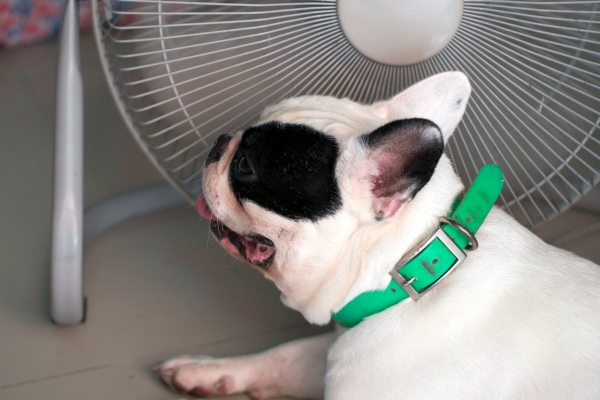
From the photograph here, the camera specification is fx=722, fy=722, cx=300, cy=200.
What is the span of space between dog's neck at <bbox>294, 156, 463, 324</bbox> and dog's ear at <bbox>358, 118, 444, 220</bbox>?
5 centimetres

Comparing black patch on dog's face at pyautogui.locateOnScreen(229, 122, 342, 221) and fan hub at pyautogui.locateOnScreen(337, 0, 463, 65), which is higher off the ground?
fan hub at pyautogui.locateOnScreen(337, 0, 463, 65)

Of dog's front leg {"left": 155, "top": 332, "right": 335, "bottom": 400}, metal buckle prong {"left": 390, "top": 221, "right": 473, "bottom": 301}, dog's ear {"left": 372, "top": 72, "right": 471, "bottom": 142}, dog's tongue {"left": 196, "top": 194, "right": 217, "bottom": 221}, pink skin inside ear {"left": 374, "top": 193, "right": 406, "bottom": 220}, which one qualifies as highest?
dog's ear {"left": 372, "top": 72, "right": 471, "bottom": 142}

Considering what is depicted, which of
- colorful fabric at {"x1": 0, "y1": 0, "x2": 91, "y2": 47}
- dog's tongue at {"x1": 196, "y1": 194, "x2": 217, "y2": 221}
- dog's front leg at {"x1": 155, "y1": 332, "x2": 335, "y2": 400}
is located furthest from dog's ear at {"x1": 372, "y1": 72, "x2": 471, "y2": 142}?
colorful fabric at {"x1": 0, "y1": 0, "x2": 91, "y2": 47}

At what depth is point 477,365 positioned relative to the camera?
95cm

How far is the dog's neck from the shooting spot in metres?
0.94

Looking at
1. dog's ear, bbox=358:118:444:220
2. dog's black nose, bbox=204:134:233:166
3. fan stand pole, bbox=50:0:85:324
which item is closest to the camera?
dog's ear, bbox=358:118:444:220

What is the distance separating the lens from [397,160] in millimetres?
843

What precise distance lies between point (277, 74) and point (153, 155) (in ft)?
0.83

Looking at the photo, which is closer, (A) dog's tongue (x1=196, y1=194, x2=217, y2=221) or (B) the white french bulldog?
(B) the white french bulldog

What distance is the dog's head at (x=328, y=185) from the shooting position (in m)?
0.86

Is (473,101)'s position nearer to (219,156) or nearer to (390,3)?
(390,3)

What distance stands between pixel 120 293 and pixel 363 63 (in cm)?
75

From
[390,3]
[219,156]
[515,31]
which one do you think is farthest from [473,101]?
[219,156]

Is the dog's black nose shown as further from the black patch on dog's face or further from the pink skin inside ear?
the pink skin inside ear
